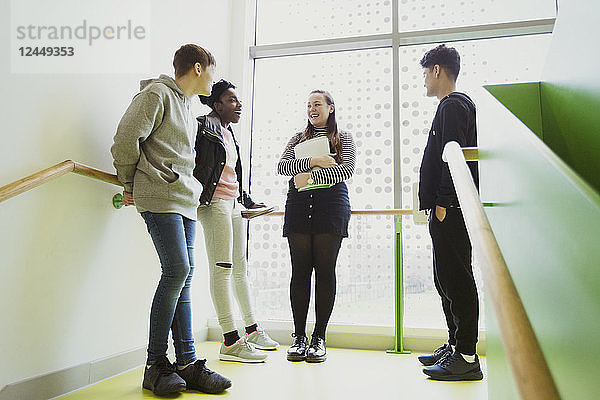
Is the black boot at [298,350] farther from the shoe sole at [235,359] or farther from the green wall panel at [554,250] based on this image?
the green wall panel at [554,250]

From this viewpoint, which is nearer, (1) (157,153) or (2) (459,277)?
(1) (157,153)

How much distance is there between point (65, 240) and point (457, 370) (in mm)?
1697

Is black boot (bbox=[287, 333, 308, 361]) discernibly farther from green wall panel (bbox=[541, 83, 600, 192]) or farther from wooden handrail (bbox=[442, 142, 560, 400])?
wooden handrail (bbox=[442, 142, 560, 400])

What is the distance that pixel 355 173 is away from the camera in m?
3.37

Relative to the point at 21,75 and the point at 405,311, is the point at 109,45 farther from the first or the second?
the point at 405,311

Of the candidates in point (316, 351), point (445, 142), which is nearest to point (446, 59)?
point (445, 142)

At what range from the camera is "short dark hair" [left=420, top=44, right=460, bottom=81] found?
88.9 inches

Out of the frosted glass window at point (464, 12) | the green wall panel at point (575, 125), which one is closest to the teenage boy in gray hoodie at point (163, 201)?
the green wall panel at point (575, 125)

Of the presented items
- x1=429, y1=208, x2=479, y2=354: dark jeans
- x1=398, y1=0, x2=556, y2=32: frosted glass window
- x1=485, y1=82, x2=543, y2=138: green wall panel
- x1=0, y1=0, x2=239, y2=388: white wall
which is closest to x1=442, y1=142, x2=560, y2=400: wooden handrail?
x1=485, y1=82, x2=543, y2=138: green wall panel

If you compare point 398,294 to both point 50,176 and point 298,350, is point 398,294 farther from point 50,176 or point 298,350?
point 50,176

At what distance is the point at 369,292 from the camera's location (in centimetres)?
313

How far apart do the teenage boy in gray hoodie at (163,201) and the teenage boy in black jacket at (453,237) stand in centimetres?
99

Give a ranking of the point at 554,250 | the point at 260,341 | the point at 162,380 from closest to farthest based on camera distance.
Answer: the point at 554,250
the point at 162,380
the point at 260,341

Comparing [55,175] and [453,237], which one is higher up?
[55,175]
